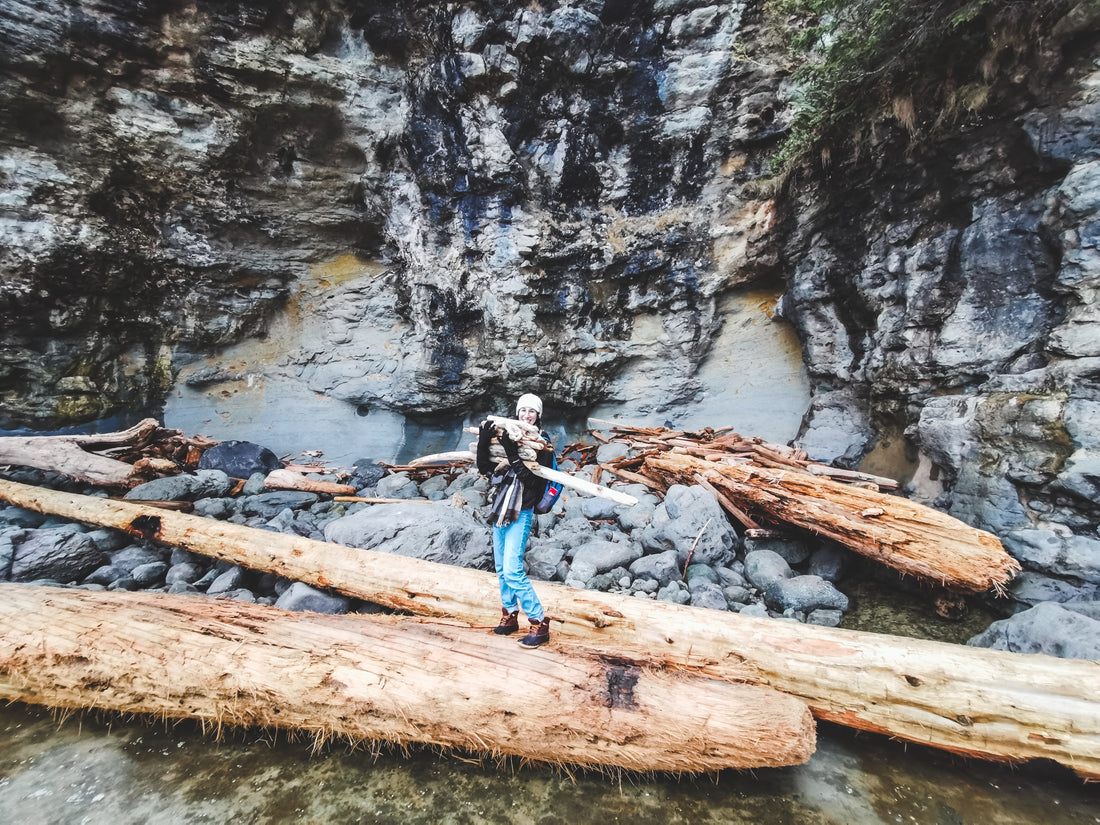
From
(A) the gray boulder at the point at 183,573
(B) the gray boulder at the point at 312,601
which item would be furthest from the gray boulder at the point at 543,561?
(A) the gray boulder at the point at 183,573

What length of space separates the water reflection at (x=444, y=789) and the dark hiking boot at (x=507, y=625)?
0.75 metres

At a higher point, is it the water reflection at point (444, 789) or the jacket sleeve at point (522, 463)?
the jacket sleeve at point (522, 463)

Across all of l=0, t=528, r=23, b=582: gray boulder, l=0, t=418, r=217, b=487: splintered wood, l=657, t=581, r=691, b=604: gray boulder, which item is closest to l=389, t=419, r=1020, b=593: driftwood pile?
l=657, t=581, r=691, b=604: gray boulder

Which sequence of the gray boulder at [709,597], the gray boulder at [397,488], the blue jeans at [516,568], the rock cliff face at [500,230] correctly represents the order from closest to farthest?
the blue jeans at [516,568] < the gray boulder at [709,597] < the rock cliff face at [500,230] < the gray boulder at [397,488]

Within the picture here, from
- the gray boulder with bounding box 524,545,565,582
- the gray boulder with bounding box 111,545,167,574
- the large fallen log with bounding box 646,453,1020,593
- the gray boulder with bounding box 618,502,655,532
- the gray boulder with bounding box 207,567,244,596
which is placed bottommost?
the gray boulder with bounding box 111,545,167,574

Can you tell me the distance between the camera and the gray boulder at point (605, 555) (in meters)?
4.49

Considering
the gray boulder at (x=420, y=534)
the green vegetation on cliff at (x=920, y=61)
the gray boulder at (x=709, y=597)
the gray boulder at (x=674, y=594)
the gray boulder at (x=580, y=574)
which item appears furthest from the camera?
the green vegetation on cliff at (x=920, y=61)

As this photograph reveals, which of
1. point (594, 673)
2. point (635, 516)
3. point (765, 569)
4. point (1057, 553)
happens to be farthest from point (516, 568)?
point (1057, 553)

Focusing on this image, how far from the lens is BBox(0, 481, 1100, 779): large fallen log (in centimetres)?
217

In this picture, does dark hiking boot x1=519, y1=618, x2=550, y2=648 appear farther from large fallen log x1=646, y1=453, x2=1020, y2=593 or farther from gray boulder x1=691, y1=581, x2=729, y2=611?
large fallen log x1=646, y1=453, x2=1020, y2=593

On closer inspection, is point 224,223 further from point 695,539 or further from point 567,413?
point 695,539

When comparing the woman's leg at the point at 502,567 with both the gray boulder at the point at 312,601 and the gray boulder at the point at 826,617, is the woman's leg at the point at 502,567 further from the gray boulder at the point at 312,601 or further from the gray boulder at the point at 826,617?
the gray boulder at the point at 826,617

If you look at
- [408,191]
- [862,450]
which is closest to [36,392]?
[408,191]

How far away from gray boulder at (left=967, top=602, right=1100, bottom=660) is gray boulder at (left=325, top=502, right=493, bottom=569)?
4137mm
